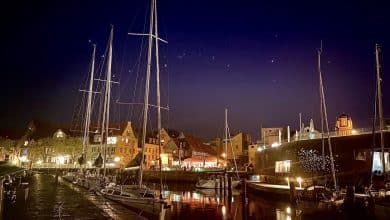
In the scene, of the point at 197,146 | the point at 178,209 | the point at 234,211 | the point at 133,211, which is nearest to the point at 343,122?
the point at 234,211

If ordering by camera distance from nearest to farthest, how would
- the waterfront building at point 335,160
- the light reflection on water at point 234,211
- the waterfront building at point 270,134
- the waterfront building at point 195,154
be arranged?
the light reflection on water at point 234,211 < the waterfront building at point 335,160 < the waterfront building at point 270,134 < the waterfront building at point 195,154

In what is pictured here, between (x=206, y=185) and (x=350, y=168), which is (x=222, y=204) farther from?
(x=206, y=185)

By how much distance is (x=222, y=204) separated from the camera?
4081 cm

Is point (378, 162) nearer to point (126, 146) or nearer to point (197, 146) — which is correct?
point (197, 146)

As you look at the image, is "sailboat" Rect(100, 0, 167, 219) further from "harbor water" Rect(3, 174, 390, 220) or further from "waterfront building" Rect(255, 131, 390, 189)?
"waterfront building" Rect(255, 131, 390, 189)

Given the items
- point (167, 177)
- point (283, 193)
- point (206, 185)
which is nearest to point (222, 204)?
point (283, 193)

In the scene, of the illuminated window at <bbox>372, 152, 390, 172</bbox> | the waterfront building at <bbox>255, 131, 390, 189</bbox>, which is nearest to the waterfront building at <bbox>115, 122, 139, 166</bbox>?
the waterfront building at <bbox>255, 131, 390, 189</bbox>

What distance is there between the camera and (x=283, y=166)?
5622 cm

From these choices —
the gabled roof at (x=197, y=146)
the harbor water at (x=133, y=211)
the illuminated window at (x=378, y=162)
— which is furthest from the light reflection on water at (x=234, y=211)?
the gabled roof at (x=197, y=146)

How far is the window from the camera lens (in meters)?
54.1

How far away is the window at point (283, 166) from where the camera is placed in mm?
→ 54062

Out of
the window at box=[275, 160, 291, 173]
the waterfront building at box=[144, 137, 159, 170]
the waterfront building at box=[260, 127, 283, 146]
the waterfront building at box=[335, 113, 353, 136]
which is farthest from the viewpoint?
the waterfront building at box=[144, 137, 159, 170]

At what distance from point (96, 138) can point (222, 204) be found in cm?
6693

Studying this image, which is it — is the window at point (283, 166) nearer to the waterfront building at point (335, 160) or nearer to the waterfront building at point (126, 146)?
the waterfront building at point (335, 160)
